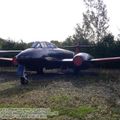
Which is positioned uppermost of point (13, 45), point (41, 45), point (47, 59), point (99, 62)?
point (13, 45)

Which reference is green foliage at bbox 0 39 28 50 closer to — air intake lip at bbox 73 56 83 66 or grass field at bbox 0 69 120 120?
air intake lip at bbox 73 56 83 66

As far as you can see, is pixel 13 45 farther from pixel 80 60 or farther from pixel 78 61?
pixel 80 60

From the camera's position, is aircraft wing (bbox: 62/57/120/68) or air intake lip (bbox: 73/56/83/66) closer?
air intake lip (bbox: 73/56/83/66)

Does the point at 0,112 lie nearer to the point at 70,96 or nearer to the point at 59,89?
the point at 70,96

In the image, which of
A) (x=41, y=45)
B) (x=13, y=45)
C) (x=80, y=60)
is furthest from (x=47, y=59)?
(x=13, y=45)

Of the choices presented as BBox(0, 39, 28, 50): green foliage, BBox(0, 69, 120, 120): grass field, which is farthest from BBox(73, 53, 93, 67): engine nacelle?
BBox(0, 39, 28, 50): green foliage

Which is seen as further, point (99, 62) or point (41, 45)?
point (99, 62)

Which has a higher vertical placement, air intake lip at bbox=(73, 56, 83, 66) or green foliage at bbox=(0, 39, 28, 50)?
green foliage at bbox=(0, 39, 28, 50)

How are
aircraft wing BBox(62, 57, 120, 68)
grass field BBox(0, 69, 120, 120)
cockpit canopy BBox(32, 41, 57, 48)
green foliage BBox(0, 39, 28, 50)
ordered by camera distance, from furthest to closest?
green foliage BBox(0, 39, 28, 50)
aircraft wing BBox(62, 57, 120, 68)
cockpit canopy BBox(32, 41, 57, 48)
grass field BBox(0, 69, 120, 120)

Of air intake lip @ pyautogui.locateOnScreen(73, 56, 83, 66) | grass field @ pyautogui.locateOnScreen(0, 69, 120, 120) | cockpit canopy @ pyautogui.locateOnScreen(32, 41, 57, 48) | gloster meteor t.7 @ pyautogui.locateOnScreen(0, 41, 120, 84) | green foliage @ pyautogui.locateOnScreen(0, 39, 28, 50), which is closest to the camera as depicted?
grass field @ pyautogui.locateOnScreen(0, 69, 120, 120)

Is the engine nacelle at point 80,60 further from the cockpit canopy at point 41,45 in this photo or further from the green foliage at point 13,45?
the green foliage at point 13,45

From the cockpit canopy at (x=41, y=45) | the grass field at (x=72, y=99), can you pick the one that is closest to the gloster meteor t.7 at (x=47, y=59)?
the cockpit canopy at (x=41, y=45)

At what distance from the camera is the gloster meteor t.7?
19297 millimetres

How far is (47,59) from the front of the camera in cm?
2189
